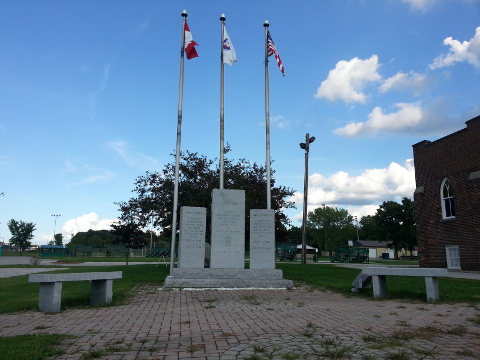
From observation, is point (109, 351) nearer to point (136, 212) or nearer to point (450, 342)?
point (450, 342)

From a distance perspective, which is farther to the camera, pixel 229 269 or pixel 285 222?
pixel 285 222

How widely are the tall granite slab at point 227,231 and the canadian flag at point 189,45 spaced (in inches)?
208

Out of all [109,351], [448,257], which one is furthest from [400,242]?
[109,351]

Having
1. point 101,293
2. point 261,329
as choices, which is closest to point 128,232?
point 101,293

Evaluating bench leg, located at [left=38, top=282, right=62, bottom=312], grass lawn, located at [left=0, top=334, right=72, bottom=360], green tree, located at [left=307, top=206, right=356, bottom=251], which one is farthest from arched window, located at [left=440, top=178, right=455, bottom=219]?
green tree, located at [left=307, top=206, right=356, bottom=251]

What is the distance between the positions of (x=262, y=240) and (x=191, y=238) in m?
2.39

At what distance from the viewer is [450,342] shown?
16.4 feet

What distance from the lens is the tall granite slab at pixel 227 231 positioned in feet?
43.9

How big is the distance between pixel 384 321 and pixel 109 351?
14.0 feet

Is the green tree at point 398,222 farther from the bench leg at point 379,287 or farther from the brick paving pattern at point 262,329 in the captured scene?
the brick paving pattern at point 262,329

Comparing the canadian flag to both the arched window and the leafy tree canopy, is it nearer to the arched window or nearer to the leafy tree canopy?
the leafy tree canopy

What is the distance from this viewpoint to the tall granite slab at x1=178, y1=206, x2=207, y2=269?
13.1 m

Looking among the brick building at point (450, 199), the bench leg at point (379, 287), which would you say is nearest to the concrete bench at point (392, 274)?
the bench leg at point (379, 287)

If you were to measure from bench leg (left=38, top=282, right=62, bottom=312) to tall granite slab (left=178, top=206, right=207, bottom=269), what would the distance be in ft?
17.7
